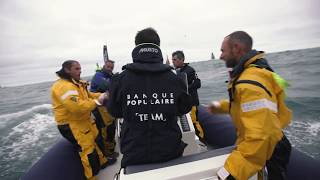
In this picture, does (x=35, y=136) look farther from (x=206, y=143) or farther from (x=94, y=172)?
(x=206, y=143)

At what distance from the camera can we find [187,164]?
4.23 ft

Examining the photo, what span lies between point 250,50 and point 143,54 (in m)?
0.65

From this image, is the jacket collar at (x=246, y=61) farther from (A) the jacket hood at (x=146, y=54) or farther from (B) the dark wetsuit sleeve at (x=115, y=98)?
(B) the dark wetsuit sleeve at (x=115, y=98)

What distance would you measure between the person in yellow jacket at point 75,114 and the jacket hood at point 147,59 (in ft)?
3.60

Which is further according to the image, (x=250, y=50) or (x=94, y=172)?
(x=94, y=172)

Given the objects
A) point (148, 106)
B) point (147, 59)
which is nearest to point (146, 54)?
point (147, 59)

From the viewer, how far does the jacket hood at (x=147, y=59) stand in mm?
1453

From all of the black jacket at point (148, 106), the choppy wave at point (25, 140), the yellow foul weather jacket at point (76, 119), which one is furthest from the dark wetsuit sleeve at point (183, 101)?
the choppy wave at point (25, 140)

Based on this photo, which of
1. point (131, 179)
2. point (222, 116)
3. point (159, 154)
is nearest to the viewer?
point (131, 179)

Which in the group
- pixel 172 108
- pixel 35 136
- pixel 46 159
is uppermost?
pixel 172 108

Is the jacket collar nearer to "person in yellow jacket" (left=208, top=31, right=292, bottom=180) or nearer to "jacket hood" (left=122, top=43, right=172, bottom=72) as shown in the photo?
"person in yellow jacket" (left=208, top=31, right=292, bottom=180)

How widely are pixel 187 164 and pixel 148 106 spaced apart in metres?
0.39

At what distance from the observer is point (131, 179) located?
120cm

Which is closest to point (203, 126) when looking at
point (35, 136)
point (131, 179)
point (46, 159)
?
point (46, 159)
